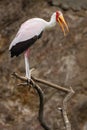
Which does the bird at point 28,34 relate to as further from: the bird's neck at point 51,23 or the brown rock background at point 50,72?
the brown rock background at point 50,72

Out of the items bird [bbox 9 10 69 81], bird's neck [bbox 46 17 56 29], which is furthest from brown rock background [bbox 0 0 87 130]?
bird's neck [bbox 46 17 56 29]

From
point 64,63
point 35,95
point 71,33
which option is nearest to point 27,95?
point 35,95

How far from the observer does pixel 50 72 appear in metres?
10.6

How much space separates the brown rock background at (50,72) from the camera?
33.1ft

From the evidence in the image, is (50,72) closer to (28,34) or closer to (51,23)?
(28,34)

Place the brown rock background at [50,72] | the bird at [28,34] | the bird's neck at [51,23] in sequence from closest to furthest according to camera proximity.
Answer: the bird's neck at [51,23], the bird at [28,34], the brown rock background at [50,72]

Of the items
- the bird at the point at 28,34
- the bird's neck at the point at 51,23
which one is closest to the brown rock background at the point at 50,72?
the bird at the point at 28,34

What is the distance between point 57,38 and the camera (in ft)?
36.0

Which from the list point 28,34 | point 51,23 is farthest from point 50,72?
point 51,23

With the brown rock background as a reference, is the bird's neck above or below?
above

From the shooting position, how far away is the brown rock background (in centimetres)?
1009

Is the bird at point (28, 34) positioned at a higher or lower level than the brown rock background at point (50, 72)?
higher

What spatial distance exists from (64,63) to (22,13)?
2007mm

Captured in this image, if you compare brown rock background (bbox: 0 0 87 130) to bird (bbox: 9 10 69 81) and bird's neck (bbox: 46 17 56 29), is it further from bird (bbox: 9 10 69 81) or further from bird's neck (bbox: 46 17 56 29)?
bird's neck (bbox: 46 17 56 29)
